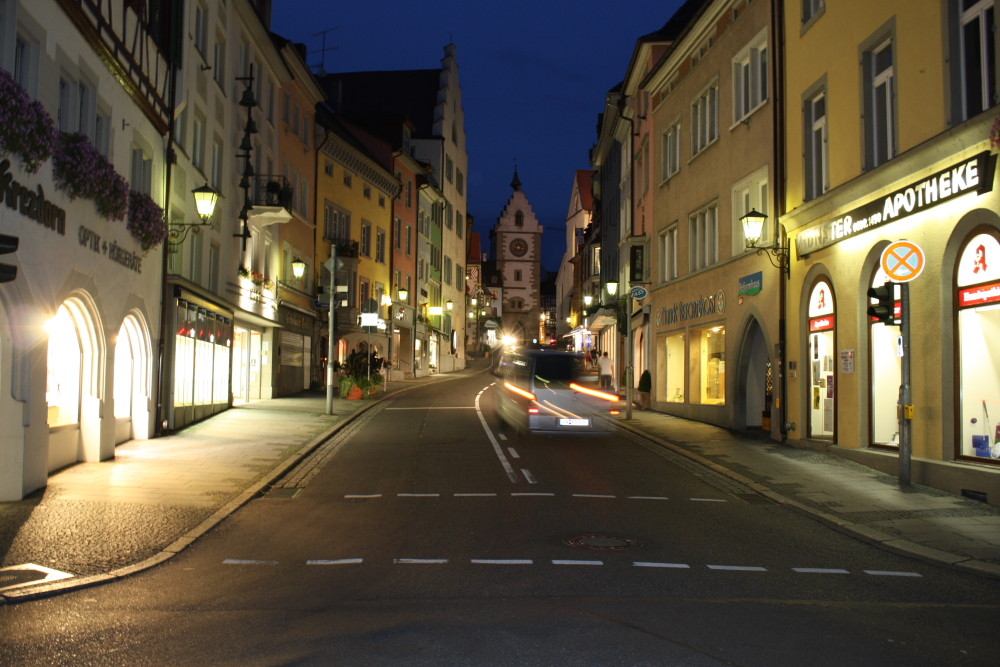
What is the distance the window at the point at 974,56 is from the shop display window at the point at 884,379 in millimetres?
3361

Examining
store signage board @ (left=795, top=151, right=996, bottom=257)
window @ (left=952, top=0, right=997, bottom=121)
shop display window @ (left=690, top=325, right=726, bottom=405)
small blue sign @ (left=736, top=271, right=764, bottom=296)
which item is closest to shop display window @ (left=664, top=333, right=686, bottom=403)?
shop display window @ (left=690, top=325, right=726, bottom=405)

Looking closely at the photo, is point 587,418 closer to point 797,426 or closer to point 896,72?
point 797,426

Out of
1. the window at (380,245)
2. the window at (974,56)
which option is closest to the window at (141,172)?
the window at (974,56)

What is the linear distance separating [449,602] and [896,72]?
12.0 m

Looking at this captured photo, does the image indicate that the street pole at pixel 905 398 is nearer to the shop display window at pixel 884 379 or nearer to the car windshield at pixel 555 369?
the shop display window at pixel 884 379

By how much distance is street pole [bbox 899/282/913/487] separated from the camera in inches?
500

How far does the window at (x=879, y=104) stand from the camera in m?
15.2

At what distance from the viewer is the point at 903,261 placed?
12430 mm

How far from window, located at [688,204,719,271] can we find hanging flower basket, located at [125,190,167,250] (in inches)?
569

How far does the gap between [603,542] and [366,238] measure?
3848 centimetres

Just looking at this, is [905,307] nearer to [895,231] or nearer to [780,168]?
[895,231]

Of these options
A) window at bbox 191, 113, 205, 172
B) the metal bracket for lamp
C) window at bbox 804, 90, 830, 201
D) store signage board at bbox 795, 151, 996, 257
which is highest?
window at bbox 191, 113, 205, 172

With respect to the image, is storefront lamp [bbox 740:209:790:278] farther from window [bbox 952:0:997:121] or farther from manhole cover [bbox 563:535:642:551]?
manhole cover [bbox 563:535:642:551]

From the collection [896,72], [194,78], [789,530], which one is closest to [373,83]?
[194,78]
